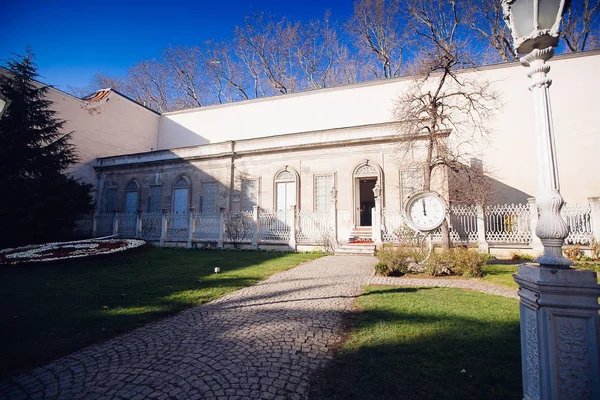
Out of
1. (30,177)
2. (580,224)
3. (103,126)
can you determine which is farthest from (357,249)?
(103,126)

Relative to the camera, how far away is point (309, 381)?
7.86 feet

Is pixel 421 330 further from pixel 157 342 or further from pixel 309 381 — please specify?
pixel 157 342

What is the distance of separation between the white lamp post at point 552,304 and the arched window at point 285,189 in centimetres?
1322

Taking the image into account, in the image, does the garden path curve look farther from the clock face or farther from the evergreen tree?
the evergreen tree

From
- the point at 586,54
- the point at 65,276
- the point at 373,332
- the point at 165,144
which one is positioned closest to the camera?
the point at 373,332

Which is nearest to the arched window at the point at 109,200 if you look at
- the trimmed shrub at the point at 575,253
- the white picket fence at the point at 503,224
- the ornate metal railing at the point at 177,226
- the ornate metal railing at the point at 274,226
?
the ornate metal railing at the point at 177,226

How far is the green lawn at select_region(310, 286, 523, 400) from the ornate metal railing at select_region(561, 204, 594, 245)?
26.7ft

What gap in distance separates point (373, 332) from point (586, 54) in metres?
21.2

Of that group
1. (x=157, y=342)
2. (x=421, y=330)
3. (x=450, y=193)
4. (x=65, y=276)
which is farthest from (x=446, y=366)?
(x=450, y=193)

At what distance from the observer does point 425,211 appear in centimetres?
706

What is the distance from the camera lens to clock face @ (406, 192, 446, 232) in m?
6.89

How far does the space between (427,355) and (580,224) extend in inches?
441

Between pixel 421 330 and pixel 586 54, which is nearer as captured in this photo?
pixel 421 330

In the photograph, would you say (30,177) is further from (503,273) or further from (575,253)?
(575,253)
